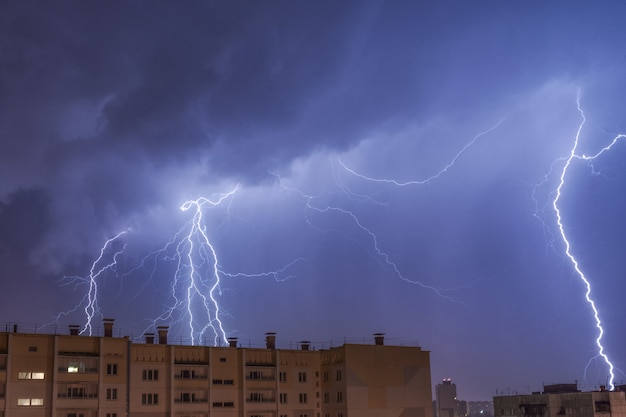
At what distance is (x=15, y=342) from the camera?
47.8 meters

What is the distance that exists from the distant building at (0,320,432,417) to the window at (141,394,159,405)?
69 mm

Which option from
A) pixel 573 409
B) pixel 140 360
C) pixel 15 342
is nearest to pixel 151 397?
pixel 140 360

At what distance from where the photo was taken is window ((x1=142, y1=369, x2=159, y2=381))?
5194cm

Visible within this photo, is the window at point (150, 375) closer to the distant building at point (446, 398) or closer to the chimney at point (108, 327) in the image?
the chimney at point (108, 327)

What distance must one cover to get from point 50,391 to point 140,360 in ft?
20.7

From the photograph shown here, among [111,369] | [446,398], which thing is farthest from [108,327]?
[446,398]

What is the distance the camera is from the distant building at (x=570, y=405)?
219 ft

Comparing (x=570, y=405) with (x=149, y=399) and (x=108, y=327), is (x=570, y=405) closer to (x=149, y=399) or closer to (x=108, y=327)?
(x=149, y=399)

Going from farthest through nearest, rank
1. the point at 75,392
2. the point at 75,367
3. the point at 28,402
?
the point at 75,367
the point at 75,392
the point at 28,402

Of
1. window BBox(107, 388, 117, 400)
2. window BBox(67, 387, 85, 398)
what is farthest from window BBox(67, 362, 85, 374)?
window BBox(107, 388, 117, 400)

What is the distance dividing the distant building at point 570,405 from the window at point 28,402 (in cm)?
4520

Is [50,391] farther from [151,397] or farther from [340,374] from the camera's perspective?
[340,374]

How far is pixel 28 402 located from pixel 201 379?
1207 cm

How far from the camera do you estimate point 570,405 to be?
68062 mm
